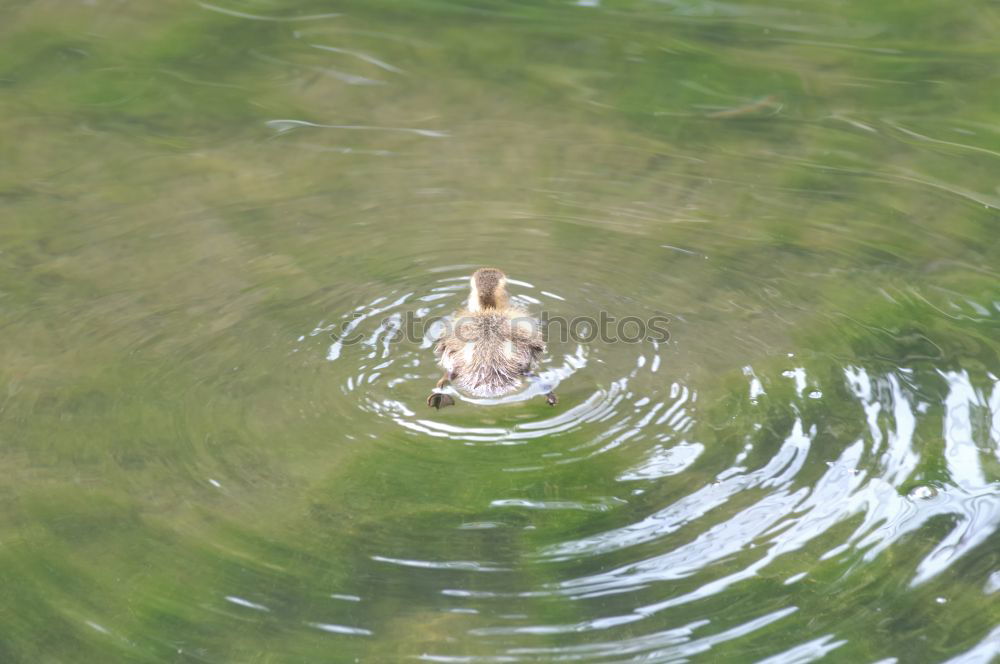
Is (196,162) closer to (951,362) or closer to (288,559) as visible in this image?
(288,559)

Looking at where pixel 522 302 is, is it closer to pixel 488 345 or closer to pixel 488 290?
pixel 488 290

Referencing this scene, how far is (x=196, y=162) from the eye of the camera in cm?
635

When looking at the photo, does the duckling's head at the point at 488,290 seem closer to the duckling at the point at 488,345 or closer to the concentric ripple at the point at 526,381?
the duckling at the point at 488,345

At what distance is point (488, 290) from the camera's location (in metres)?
5.22

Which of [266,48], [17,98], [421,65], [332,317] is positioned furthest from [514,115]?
[17,98]

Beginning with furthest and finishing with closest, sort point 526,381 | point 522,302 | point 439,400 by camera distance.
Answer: point 522,302 < point 526,381 < point 439,400

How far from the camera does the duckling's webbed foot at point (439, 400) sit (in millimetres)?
4578

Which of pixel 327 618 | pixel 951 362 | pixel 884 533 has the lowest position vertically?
pixel 327 618

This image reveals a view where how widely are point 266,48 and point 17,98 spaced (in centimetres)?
141

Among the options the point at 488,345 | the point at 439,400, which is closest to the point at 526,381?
the point at 488,345

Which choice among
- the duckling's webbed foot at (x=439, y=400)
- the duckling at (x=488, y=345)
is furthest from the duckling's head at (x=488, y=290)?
the duckling's webbed foot at (x=439, y=400)

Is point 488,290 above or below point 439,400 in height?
above

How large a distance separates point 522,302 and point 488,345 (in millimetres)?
460

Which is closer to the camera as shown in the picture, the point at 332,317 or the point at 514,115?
the point at 332,317
